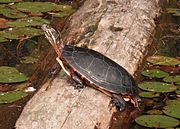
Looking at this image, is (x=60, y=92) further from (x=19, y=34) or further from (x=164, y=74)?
(x=19, y=34)

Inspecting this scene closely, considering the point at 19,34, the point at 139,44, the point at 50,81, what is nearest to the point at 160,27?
the point at 139,44

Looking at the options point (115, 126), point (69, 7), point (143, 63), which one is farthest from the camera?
point (69, 7)

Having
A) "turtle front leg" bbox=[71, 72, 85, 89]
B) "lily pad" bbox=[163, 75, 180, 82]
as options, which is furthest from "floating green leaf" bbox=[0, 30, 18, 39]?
"lily pad" bbox=[163, 75, 180, 82]

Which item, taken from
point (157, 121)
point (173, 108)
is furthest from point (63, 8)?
point (157, 121)

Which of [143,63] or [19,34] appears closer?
[143,63]

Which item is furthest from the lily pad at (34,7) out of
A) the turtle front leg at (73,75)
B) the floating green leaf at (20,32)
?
the turtle front leg at (73,75)

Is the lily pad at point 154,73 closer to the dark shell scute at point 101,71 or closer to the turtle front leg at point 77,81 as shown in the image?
the dark shell scute at point 101,71

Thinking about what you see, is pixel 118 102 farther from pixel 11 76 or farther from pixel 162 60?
pixel 162 60

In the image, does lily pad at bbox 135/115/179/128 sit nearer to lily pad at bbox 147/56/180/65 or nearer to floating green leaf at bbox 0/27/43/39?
lily pad at bbox 147/56/180/65
